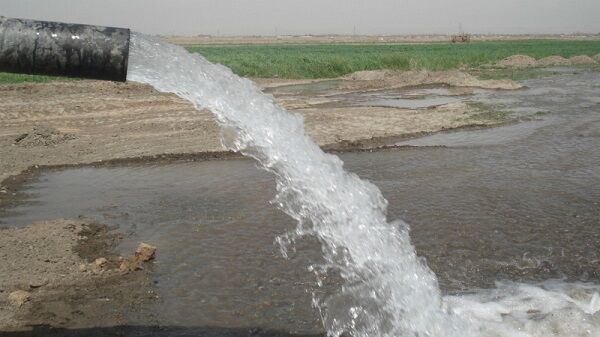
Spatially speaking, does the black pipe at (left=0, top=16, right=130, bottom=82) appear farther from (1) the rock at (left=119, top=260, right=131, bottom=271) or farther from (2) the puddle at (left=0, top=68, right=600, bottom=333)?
(1) the rock at (left=119, top=260, right=131, bottom=271)

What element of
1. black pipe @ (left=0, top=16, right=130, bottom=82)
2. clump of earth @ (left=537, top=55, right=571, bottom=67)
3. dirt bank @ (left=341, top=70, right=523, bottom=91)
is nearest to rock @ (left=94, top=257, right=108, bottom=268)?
black pipe @ (left=0, top=16, right=130, bottom=82)

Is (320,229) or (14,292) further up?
(320,229)

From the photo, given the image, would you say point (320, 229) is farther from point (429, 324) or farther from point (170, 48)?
point (170, 48)

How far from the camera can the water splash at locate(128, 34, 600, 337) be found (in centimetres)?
390

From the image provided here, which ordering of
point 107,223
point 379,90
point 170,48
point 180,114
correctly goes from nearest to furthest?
point 170,48
point 107,223
point 180,114
point 379,90

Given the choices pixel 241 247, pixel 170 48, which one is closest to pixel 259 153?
pixel 170 48

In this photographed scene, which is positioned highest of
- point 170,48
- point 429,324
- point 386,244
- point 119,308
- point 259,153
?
point 170,48

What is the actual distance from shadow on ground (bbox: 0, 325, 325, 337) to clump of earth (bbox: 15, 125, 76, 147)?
750 cm

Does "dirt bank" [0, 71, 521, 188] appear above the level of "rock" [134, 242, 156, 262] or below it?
above

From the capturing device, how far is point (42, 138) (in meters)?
10.6

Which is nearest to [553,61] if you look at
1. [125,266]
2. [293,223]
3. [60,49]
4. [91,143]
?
[91,143]

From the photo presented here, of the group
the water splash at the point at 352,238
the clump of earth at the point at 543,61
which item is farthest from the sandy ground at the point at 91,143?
the clump of earth at the point at 543,61

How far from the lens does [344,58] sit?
105 ft

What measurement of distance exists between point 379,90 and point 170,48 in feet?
66.4
